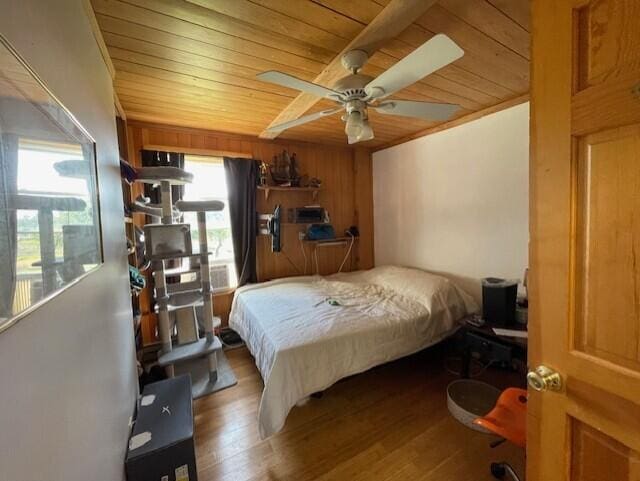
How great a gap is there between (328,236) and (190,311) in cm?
189

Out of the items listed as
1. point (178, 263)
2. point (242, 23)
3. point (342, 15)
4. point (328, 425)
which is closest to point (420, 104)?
point (342, 15)

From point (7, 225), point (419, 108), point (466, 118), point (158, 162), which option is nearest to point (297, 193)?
point (158, 162)

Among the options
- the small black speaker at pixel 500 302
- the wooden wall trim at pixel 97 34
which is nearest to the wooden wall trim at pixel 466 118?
the small black speaker at pixel 500 302

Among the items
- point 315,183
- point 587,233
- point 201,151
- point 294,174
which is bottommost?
point 587,233

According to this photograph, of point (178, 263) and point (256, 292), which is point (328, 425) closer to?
point (256, 292)

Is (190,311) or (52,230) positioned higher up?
(52,230)

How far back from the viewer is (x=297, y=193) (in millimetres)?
3650

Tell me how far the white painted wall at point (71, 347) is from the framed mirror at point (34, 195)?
0.18ft

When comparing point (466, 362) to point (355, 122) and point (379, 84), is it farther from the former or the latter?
point (379, 84)

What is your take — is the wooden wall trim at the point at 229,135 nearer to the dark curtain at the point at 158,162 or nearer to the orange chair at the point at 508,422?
the dark curtain at the point at 158,162

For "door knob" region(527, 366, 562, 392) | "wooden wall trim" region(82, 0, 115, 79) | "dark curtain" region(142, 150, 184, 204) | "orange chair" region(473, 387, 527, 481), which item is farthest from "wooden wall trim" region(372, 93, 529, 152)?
"wooden wall trim" region(82, 0, 115, 79)

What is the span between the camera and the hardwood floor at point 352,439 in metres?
1.53

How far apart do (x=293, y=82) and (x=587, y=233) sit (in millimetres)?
1280

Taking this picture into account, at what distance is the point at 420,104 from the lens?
1599mm
